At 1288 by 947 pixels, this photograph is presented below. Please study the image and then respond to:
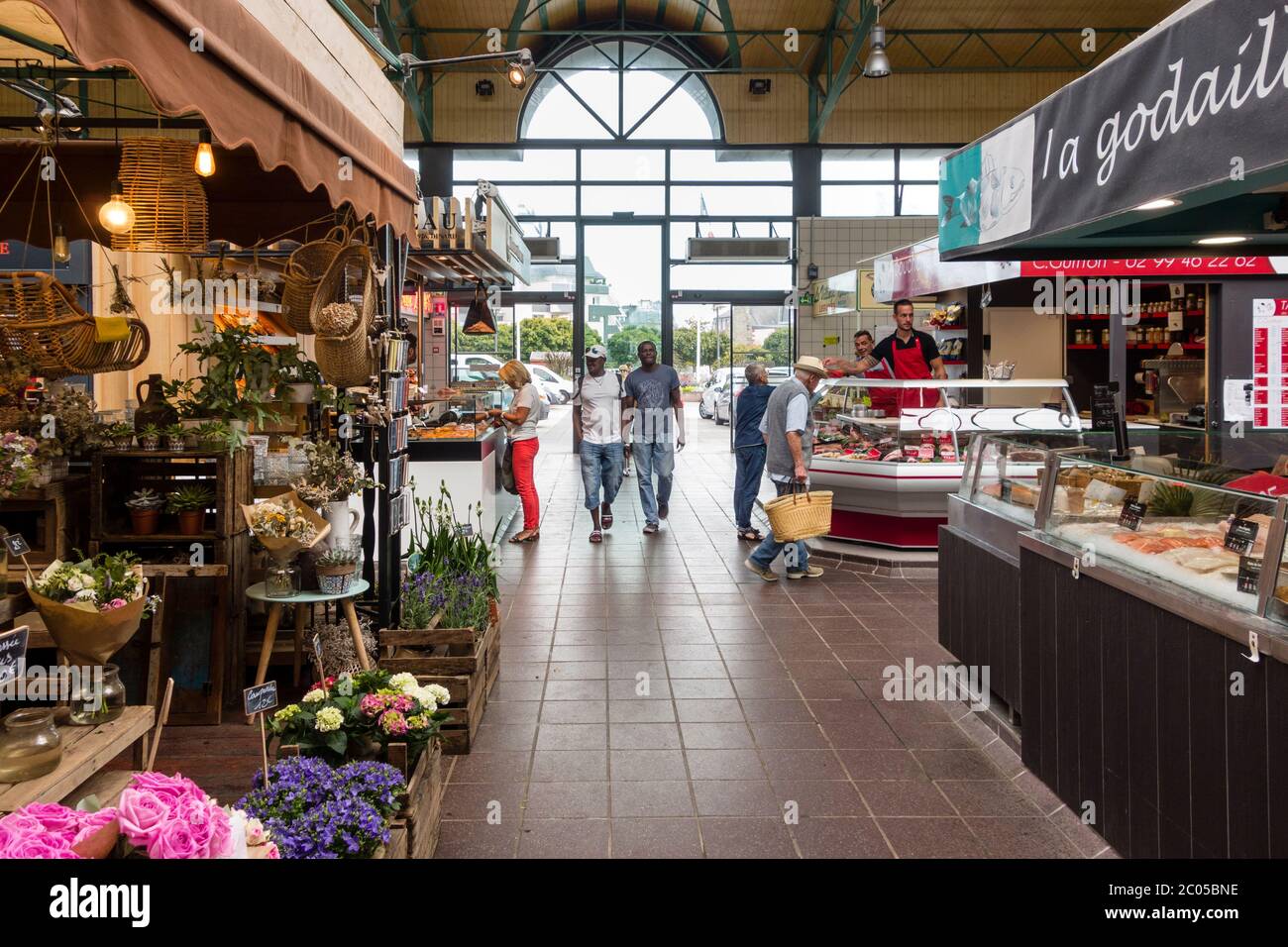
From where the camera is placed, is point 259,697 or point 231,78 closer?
point 231,78

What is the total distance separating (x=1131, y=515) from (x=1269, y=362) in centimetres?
833

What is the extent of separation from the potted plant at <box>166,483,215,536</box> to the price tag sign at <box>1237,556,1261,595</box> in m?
4.14

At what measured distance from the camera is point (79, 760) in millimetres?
2490

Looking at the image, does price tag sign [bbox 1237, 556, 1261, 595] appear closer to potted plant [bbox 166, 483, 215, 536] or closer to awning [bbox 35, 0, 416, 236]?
awning [bbox 35, 0, 416, 236]

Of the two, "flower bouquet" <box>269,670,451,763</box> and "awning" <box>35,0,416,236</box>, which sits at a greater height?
"awning" <box>35,0,416,236</box>

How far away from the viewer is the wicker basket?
196 inches

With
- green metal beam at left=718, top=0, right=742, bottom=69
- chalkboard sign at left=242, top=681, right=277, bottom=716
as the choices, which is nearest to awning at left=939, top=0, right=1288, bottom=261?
chalkboard sign at left=242, top=681, right=277, bottom=716

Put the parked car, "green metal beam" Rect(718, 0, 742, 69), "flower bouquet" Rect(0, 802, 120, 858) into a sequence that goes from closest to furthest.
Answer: "flower bouquet" Rect(0, 802, 120, 858) < "green metal beam" Rect(718, 0, 742, 69) < the parked car

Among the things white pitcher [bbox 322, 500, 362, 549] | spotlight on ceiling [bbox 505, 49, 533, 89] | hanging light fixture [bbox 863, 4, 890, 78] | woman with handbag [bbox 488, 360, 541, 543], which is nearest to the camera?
white pitcher [bbox 322, 500, 362, 549]

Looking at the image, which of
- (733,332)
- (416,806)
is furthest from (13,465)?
(733,332)

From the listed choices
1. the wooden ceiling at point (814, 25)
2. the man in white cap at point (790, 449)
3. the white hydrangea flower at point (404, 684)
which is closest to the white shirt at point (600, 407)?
the man in white cap at point (790, 449)

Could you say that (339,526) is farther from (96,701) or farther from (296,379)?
(96,701)

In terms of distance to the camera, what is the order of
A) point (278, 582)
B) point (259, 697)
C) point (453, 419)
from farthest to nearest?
point (453, 419)
point (278, 582)
point (259, 697)
